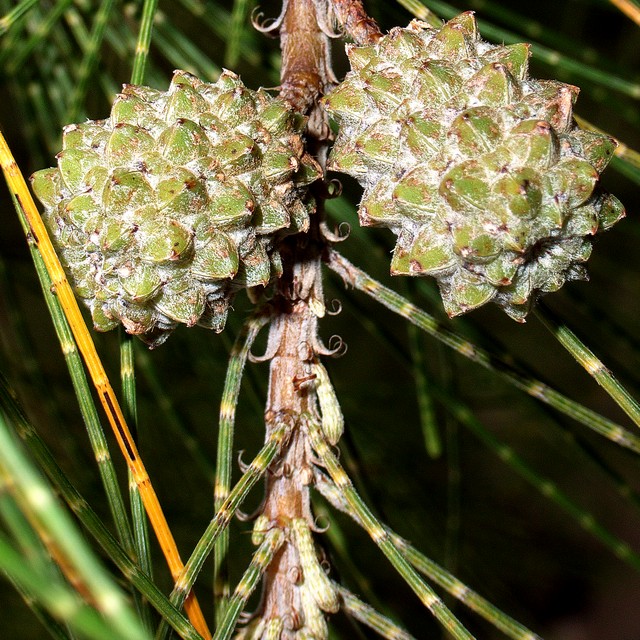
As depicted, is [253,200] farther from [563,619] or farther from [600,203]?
[563,619]

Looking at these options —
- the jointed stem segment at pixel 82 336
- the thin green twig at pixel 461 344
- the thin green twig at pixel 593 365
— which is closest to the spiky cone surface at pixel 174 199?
the jointed stem segment at pixel 82 336

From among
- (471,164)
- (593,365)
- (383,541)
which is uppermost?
(471,164)


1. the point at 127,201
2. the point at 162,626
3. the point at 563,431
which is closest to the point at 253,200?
the point at 127,201

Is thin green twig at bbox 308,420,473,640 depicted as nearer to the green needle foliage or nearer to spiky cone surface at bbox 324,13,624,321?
the green needle foliage

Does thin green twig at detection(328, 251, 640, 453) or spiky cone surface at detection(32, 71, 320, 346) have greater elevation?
spiky cone surface at detection(32, 71, 320, 346)

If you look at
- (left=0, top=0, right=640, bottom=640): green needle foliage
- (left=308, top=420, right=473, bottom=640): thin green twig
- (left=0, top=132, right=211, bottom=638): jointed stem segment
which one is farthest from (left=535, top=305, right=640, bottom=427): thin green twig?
(left=0, top=132, right=211, bottom=638): jointed stem segment

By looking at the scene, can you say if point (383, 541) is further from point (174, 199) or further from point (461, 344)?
point (174, 199)

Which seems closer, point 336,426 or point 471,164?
point 471,164

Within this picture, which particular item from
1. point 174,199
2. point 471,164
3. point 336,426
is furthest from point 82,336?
point 471,164
